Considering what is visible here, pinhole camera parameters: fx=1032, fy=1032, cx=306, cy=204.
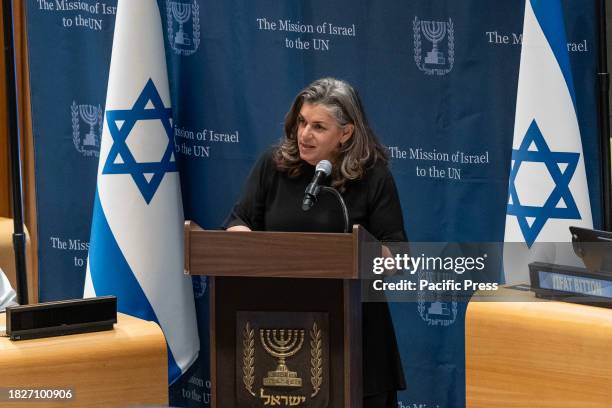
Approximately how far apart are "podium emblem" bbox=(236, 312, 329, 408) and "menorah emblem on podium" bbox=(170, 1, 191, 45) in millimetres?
2242

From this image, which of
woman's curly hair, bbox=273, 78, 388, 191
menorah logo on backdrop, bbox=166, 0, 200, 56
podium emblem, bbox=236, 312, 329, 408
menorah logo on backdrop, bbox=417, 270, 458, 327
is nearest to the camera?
podium emblem, bbox=236, 312, 329, 408

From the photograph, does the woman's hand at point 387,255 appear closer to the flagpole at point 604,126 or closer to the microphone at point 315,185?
the microphone at point 315,185

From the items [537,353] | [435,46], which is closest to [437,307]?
[435,46]

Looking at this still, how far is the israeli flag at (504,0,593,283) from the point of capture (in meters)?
3.96

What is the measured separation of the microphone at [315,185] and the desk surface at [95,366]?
30.5 inches

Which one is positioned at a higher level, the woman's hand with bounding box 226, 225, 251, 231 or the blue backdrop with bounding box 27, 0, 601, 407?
the blue backdrop with bounding box 27, 0, 601, 407

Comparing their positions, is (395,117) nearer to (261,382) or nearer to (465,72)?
(465,72)

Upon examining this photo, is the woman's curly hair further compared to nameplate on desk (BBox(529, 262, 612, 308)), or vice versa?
the woman's curly hair

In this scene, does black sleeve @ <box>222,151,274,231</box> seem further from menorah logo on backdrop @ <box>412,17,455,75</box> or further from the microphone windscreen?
menorah logo on backdrop @ <box>412,17,455,75</box>

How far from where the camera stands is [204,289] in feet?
16.7

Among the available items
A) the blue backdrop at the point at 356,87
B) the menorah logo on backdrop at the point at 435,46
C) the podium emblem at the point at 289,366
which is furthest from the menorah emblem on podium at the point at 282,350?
the menorah logo on backdrop at the point at 435,46

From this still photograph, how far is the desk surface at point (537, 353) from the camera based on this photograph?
2975 millimetres

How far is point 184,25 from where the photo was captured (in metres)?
4.97

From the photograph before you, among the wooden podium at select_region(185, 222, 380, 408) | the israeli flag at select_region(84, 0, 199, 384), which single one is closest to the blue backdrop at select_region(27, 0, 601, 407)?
the israeli flag at select_region(84, 0, 199, 384)
